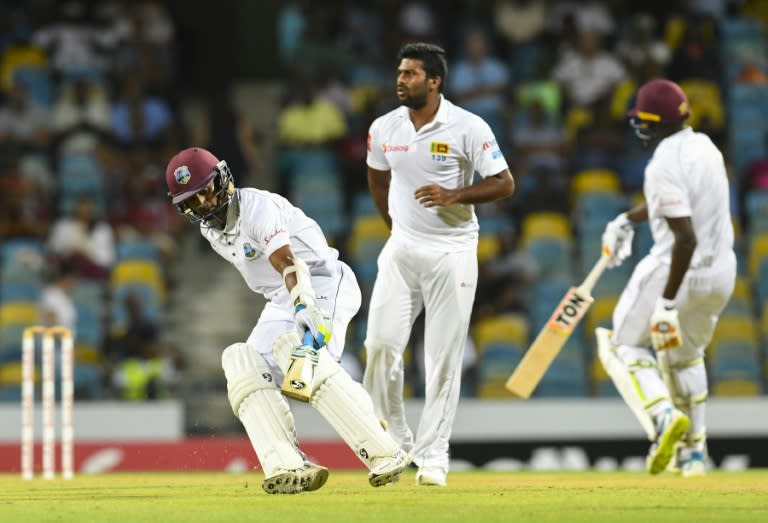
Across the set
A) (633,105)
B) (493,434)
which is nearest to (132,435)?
(493,434)

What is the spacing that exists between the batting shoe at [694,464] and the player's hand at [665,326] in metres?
0.74

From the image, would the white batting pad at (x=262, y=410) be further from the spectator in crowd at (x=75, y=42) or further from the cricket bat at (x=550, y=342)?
the spectator in crowd at (x=75, y=42)

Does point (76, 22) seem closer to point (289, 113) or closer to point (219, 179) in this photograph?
point (289, 113)

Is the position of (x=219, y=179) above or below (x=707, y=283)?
above

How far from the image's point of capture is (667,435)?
7.66 meters

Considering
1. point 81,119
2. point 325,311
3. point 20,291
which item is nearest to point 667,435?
point 325,311

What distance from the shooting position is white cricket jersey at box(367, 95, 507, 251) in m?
7.33

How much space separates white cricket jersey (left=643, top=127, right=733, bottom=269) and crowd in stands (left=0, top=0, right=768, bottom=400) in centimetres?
373

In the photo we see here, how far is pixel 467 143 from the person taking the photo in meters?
7.33

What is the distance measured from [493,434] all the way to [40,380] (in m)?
3.60

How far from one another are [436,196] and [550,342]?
149 cm

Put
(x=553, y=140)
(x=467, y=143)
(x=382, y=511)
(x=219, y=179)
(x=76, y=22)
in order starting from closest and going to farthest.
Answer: (x=382, y=511)
(x=219, y=179)
(x=467, y=143)
(x=553, y=140)
(x=76, y=22)

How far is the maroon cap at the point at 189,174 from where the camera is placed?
6.45 metres

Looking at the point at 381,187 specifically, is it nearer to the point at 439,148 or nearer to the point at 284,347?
the point at 439,148
